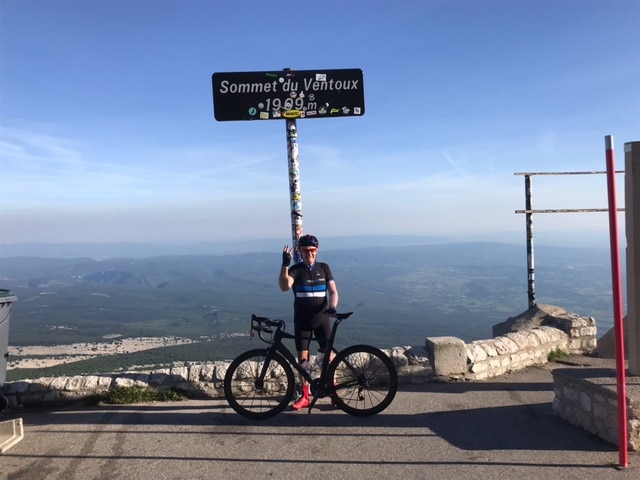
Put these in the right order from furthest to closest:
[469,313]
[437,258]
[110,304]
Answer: [437,258] → [110,304] → [469,313]

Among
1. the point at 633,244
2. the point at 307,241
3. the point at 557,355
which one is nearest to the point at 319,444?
the point at 307,241

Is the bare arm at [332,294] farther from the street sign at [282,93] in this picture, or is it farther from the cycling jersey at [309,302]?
the street sign at [282,93]

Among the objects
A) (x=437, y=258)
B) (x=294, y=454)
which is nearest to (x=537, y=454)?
(x=294, y=454)

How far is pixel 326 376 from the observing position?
4934 millimetres

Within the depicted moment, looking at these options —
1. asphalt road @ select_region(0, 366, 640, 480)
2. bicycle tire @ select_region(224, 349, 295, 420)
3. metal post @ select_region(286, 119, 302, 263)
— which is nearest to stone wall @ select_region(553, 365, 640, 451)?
asphalt road @ select_region(0, 366, 640, 480)

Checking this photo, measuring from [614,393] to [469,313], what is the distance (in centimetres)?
8409

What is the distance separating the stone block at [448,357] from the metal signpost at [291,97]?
2350mm

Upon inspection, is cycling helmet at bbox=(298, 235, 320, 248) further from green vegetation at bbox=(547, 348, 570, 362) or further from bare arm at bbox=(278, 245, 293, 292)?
green vegetation at bbox=(547, 348, 570, 362)

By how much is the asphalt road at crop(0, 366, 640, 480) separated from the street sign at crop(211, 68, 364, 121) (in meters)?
3.35

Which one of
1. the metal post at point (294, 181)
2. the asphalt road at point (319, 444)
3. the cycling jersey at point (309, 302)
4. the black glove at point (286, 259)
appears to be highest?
the metal post at point (294, 181)

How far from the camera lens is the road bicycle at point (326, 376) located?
4.87 metres

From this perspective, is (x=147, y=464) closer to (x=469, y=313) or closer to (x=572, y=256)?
(x=469, y=313)

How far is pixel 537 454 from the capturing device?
151 inches

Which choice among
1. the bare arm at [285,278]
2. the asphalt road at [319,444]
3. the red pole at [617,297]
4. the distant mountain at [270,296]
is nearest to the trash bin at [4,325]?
the asphalt road at [319,444]
